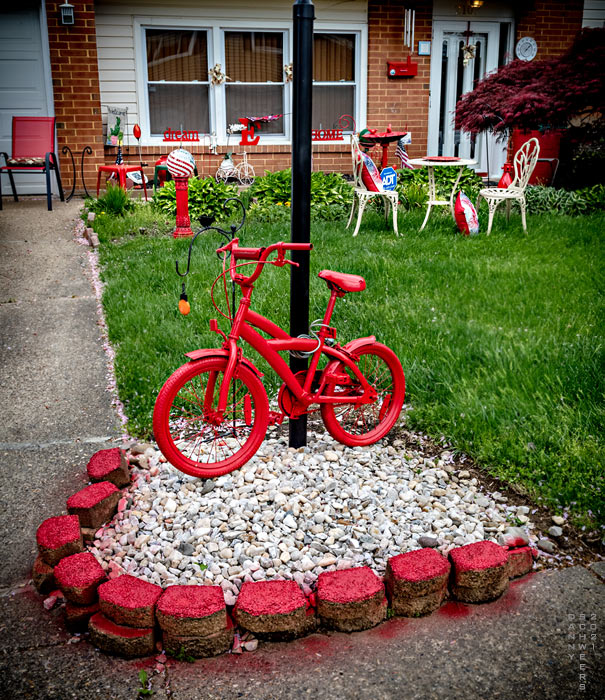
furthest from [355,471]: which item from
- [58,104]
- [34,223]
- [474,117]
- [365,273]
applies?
[58,104]

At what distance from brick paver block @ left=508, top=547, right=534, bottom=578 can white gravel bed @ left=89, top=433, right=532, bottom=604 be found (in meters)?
0.20

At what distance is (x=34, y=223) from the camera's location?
806cm

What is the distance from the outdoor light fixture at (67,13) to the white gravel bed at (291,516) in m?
9.06

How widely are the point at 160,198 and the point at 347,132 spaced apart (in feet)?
15.9

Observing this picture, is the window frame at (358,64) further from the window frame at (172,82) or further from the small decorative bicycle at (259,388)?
the small decorative bicycle at (259,388)

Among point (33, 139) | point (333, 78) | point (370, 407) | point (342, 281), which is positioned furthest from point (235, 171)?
point (342, 281)

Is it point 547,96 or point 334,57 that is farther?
point 334,57

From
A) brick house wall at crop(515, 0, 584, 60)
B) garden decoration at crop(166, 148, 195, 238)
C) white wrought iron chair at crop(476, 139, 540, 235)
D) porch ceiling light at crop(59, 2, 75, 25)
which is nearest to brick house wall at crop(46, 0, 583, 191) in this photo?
brick house wall at crop(515, 0, 584, 60)

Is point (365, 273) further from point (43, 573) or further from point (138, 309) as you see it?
point (43, 573)

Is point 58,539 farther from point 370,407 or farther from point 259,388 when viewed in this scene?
point 370,407

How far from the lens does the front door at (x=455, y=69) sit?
1223 centimetres

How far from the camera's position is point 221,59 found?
11.6 meters

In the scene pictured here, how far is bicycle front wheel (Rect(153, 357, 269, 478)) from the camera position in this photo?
8.74 feet

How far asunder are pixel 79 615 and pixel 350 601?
33.7 inches
